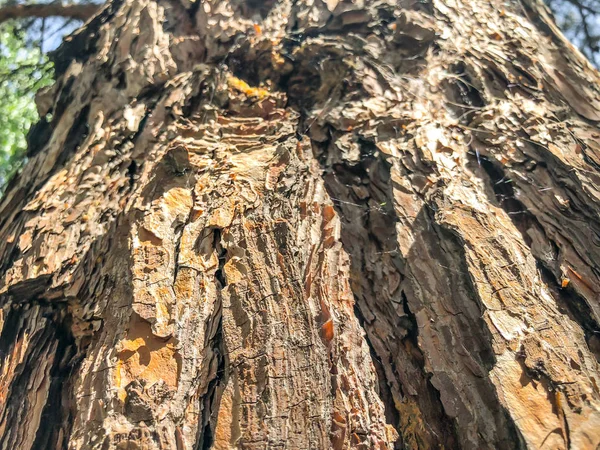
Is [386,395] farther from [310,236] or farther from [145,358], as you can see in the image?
[145,358]

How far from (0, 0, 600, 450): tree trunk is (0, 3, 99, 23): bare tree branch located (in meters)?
2.29

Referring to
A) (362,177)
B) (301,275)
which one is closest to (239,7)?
(362,177)

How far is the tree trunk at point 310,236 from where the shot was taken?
1591mm

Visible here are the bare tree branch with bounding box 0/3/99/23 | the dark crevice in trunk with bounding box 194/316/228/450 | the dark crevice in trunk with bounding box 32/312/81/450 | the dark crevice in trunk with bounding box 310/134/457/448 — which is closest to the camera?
the dark crevice in trunk with bounding box 194/316/228/450

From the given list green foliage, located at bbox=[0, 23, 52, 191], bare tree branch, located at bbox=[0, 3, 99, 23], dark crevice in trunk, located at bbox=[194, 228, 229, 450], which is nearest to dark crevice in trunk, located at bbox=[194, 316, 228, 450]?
dark crevice in trunk, located at bbox=[194, 228, 229, 450]

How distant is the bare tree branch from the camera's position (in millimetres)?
4789

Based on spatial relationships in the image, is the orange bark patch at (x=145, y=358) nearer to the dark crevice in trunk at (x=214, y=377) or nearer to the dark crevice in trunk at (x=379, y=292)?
the dark crevice in trunk at (x=214, y=377)

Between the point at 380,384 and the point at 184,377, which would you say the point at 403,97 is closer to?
the point at 380,384

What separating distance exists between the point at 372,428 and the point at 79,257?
151cm

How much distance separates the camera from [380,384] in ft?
5.96

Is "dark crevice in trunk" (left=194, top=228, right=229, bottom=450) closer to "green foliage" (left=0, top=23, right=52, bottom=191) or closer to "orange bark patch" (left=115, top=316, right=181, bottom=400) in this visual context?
"orange bark patch" (left=115, top=316, right=181, bottom=400)

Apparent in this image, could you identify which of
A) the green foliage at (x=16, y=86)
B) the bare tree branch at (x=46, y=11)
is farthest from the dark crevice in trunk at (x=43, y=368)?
the bare tree branch at (x=46, y=11)

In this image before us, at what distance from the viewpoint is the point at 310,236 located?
204cm

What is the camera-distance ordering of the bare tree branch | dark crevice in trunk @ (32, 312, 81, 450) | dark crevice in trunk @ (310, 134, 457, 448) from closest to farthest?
1. dark crevice in trunk @ (310, 134, 457, 448)
2. dark crevice in trunk @ (32, 312, 81, 450)
3. the bare tree branch
